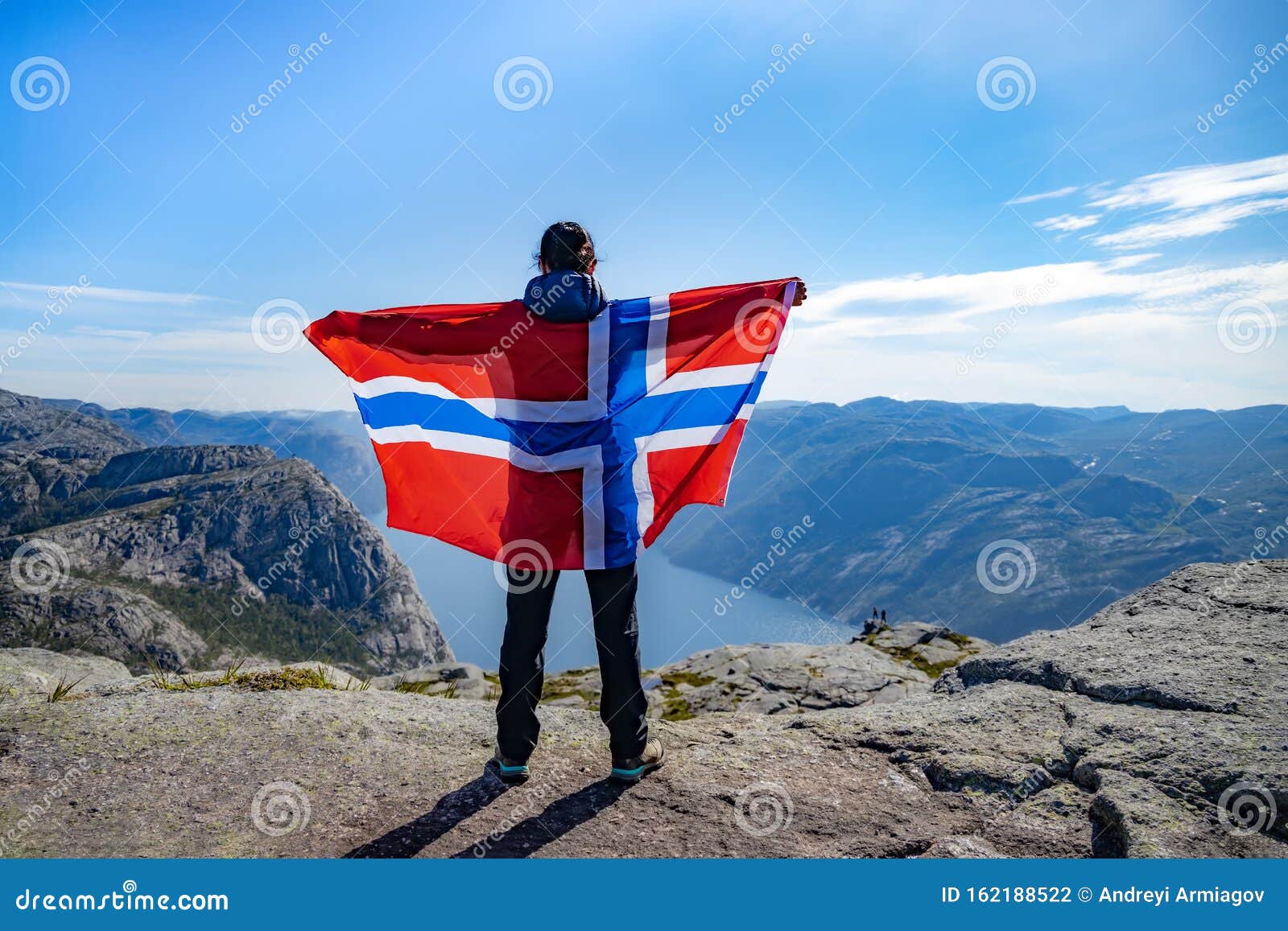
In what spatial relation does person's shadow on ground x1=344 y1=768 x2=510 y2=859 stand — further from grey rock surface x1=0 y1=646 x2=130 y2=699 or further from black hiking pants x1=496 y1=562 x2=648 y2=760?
grey rock surface x1=0 y1=646 x2=130 y2=699

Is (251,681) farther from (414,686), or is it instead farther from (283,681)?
(414,686)

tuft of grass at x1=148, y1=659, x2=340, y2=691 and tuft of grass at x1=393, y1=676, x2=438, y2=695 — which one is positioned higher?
tuft of grass at x1=148, y1=659, x2=340, y2=691

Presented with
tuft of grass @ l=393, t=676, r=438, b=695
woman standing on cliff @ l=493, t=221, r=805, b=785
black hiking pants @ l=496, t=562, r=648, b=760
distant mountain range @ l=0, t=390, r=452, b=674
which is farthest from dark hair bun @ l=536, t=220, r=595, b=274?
distant mountain range @ l=0, t=390, r=452, b=674

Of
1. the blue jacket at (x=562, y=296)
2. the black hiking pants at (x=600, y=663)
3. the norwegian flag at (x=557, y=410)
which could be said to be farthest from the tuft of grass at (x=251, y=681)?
the blue jacket at (x=562, y=296)

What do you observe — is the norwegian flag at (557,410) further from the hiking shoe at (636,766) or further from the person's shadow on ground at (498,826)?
the person's shadow on ground at (498,826)

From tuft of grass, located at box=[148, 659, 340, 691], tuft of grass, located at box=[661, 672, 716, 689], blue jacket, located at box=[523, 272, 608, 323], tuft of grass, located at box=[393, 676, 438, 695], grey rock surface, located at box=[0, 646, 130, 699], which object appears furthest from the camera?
tuft of grass, located at box=[661, 672, 716, 689]

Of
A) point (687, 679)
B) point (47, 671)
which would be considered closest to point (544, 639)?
point (47, 671)
